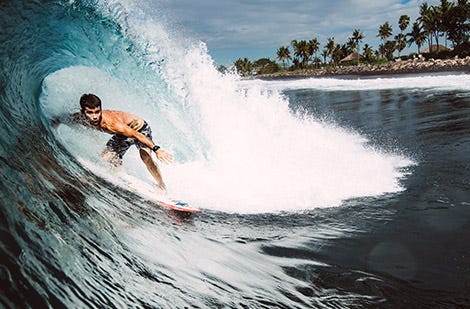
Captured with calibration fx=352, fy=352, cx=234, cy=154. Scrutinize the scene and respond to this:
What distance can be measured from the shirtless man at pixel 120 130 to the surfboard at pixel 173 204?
0.31 meters

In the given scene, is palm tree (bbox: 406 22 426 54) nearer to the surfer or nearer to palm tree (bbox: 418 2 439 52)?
palm tree (bbox: 418 2 439 52)

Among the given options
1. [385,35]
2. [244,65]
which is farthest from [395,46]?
[244,65]

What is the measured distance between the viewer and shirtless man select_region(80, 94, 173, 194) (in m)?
4.56

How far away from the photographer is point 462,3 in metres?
59.7

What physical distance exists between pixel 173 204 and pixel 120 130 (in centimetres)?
131

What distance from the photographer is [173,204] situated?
206 inches

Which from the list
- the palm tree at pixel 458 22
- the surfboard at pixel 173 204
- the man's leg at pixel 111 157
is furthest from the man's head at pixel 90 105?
the palm tree at pixel 458 22

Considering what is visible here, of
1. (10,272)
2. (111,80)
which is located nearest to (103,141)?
(111,80)

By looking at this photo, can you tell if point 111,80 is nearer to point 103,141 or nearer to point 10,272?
point 103,141

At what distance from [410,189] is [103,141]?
18.4 ft

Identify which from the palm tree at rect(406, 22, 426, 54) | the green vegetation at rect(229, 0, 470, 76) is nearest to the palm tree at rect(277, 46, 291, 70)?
the green vegetation at rect(229, 0, 470, 76)

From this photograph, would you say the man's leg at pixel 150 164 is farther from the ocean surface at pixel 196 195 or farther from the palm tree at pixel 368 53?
the palm tree at pixel 368 53

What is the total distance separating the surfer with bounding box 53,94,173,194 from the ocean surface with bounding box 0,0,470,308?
463 millimetres

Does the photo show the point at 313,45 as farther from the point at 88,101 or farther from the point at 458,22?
the point at 88,101
